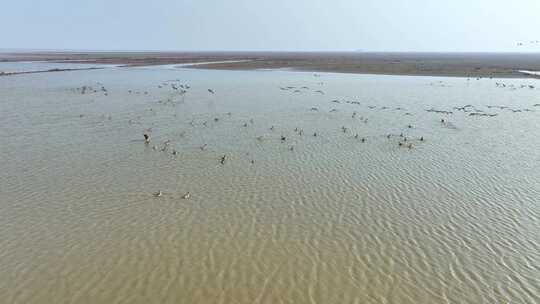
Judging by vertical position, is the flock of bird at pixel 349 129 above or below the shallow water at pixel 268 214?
above

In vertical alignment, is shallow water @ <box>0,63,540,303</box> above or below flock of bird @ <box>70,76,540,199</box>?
below

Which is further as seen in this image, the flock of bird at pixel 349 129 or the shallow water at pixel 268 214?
the flock of bird at pixel 349 129

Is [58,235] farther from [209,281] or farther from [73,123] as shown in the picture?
[73,123]

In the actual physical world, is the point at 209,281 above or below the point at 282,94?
below

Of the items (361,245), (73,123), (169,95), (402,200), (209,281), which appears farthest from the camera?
(169,95)

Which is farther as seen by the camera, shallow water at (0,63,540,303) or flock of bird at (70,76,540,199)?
flock of bird at (70,76,540,199)

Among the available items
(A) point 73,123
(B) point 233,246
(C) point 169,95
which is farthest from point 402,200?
(C) point 169,95

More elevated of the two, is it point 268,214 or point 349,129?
point 349,129

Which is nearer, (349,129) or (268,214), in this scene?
(268,214)
